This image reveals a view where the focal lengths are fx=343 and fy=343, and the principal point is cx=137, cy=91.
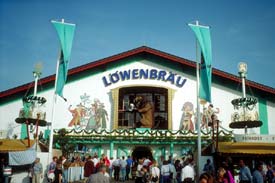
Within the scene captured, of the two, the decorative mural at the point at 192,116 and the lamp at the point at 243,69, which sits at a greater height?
the lamp at the point at 243,69

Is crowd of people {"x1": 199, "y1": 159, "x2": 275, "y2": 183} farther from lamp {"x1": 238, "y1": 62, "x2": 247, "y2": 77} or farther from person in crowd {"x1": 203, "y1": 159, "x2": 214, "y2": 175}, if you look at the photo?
lamp {"x1": 238, "y1": 62, "x2": 247, "y2": 77}

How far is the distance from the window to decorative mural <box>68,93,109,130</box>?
4.23ft

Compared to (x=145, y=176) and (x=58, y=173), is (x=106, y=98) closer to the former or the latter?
(x=58, y=173)

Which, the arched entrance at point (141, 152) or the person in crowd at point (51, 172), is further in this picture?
the arched entrance at point (141, 152)

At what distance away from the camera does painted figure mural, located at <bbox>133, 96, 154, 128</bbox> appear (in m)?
24.6

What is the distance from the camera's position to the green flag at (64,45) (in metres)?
17.6

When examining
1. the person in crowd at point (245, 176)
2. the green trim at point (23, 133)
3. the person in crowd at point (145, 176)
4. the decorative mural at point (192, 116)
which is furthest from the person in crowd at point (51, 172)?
the decorative mural at point (192, 116)

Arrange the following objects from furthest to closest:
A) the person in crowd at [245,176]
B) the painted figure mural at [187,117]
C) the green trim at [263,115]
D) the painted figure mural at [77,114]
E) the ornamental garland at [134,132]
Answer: the painted figure mural at [77,114] → the green trim at [263,115] → the painted figure mural at [187,117] → the ornamental garland at [134,132] → the person in crowd at [245,176]

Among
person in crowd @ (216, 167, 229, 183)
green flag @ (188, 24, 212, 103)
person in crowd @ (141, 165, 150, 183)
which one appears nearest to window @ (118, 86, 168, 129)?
green flag @ (188, 24, 212, 103)

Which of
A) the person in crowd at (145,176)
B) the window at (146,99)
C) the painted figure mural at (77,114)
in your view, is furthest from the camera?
the window at (146,99)

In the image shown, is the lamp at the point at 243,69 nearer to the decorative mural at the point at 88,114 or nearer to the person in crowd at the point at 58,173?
the decorative mural at the point at 88,114

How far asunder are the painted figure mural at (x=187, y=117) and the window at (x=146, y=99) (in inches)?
49.4

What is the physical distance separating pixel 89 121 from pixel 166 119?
5609mm

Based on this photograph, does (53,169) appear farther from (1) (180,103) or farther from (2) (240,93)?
(2) (240,93)
